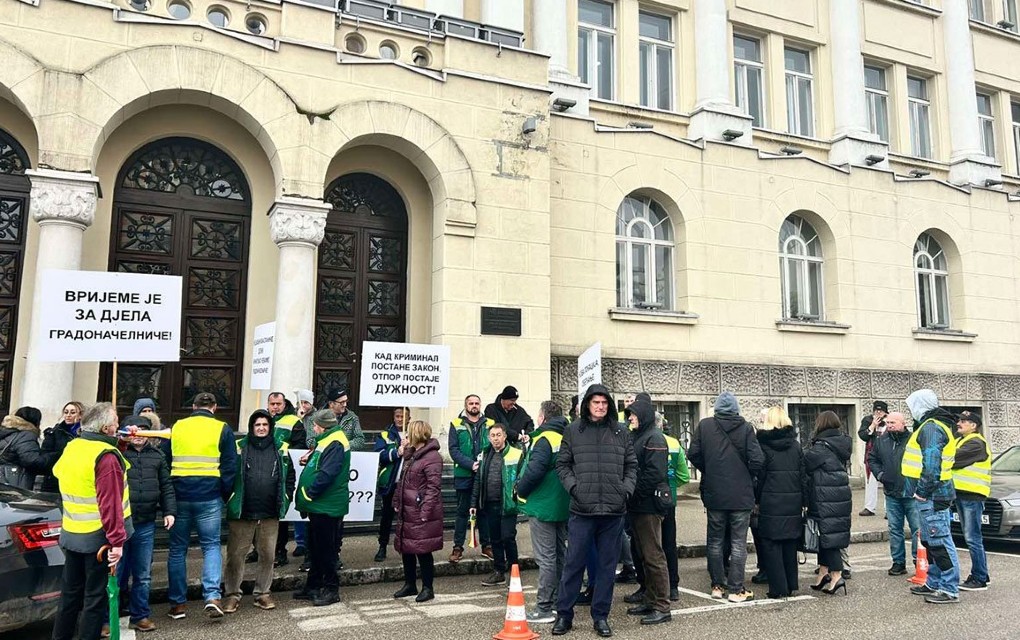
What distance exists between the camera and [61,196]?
10.8 meters

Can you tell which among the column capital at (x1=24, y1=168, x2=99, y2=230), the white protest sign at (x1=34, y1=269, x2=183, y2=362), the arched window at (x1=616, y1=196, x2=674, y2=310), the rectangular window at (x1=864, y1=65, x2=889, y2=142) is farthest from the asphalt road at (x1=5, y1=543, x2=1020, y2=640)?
the rectangular window at (x1=864, y1=65, x2=889, y2=142)

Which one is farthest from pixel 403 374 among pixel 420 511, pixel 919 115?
pixel 919 115

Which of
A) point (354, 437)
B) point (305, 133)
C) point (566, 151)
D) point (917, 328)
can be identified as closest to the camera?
point (354, 437)

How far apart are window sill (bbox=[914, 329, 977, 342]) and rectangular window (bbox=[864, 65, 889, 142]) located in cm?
497

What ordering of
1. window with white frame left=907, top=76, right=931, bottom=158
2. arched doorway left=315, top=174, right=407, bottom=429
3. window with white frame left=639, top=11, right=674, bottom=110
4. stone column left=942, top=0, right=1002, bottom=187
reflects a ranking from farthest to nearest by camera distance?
window with white frame left=907, top=76, right=931, bottom=158 < stone column left=942, top=0, right=1002, bottom=187 < window with white frame left=639, top=11, right=674, bottom=110 < arched doorway left=315, top=174, right=407, bottom=429

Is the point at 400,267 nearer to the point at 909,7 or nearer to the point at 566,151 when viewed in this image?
the point at 566,151

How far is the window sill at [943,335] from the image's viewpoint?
1827 cm

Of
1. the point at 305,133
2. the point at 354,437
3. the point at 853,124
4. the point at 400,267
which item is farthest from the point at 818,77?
the point at 354,437

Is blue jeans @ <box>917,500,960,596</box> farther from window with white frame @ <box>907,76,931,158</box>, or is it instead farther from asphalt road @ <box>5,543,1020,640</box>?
window with white frame @ <box>907,76,931,158</box>

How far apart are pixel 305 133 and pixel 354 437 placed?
5554mm

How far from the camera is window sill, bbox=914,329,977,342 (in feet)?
59.9

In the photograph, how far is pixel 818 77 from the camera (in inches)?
746

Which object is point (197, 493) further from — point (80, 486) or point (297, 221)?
point (297, 221)

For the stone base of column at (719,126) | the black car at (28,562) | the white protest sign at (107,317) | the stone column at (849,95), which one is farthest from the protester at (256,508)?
the stone column at (849,95)
